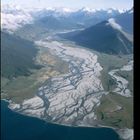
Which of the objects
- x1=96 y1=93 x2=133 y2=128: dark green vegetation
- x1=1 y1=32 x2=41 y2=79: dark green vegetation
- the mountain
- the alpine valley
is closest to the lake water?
the alpine valley

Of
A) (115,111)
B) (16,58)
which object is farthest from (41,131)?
(16,58)

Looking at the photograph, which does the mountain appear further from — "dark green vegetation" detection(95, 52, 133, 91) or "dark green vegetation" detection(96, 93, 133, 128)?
"dark green vegetation" detection(96, 93, 133, 128)

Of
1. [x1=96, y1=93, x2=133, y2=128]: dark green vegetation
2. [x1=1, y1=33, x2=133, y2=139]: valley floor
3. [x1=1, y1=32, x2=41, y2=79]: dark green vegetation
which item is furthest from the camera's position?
[x1=1, y1=32, x2=41, y2=79]: dark green vegetation

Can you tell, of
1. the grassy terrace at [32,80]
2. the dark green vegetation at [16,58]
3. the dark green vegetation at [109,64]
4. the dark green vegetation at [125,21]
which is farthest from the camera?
the dark green vegetation at [125,21]

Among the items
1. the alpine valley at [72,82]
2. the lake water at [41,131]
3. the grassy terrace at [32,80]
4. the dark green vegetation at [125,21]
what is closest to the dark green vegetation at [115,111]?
the alpine valley at [72,82]

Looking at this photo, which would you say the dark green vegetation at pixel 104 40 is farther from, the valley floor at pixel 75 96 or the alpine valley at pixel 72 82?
the valley floor at pixel 75 96

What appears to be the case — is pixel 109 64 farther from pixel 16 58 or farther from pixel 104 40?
pixel 104 40

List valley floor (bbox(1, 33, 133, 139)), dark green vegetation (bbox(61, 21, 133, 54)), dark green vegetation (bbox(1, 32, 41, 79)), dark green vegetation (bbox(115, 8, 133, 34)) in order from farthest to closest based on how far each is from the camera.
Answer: dark green vegetation (bbox(115, 8, 133, 34)), dark green vegetation (bbox(61, 21, 133, 54)), dark green vegetation (bbox(1, 32, 41, 79)), valley floor (bbox(1, 33, 133, 139))

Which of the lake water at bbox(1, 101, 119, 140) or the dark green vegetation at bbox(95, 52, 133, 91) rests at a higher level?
the dark green vegetation at bbox(95, 52, 133, 91)
